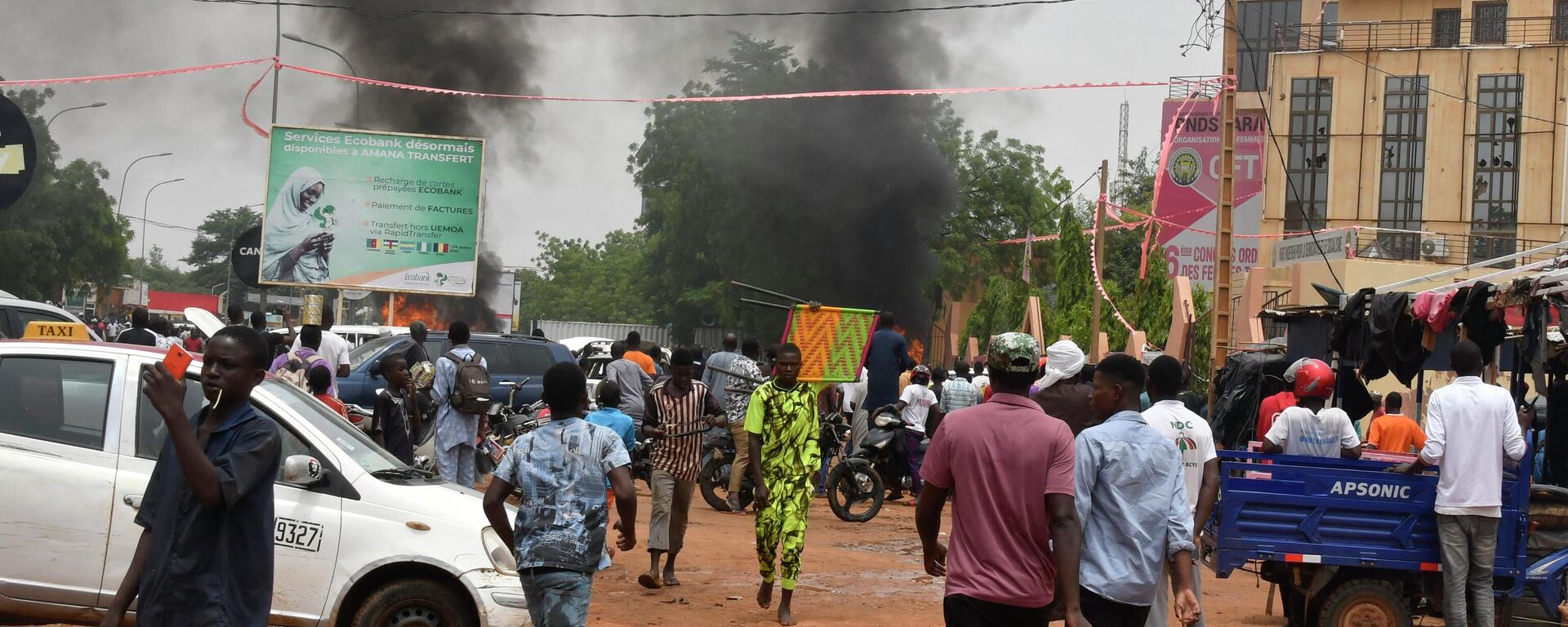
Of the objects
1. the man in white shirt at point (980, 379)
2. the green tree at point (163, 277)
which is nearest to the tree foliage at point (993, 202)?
the man in white shirt at point (980, 379)

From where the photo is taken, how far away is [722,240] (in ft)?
117

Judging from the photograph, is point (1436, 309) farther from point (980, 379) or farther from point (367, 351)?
point (367, 351)

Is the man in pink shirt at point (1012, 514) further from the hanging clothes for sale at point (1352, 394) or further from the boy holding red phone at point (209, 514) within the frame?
the hanging clothes for sale at point (1352, 394)

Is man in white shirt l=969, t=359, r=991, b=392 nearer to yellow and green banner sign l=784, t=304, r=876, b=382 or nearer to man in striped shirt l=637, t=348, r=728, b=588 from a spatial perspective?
yellow and green banner sign l=784, t=304, r=876, b=382

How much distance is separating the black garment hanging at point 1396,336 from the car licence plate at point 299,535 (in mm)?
7372

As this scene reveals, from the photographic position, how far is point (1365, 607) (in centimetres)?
728

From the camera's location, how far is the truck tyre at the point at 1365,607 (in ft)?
23.8

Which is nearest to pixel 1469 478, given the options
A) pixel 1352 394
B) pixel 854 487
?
pixel 1352 394

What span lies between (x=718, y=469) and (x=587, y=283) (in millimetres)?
63864

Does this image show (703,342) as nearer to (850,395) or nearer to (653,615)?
(850,395)

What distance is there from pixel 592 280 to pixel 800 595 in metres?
67.1

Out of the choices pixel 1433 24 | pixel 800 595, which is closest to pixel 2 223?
pixel 800 595

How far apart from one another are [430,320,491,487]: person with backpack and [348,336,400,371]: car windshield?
213 inches

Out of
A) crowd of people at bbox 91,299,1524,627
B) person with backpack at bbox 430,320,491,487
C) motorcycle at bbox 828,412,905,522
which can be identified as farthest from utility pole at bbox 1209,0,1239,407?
person with backpack at bbox 430,320,491,487
